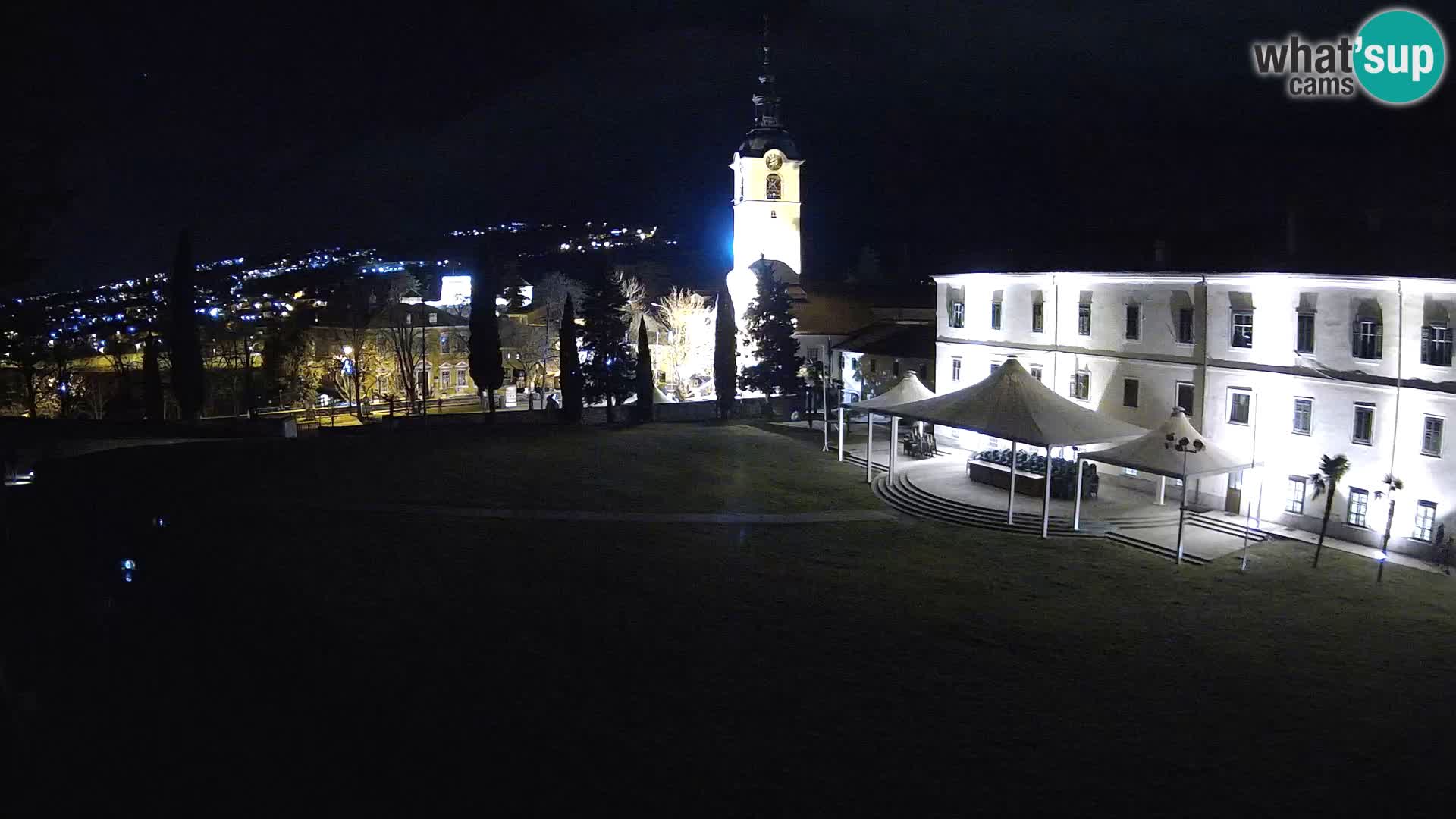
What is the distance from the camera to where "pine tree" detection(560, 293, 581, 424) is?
40.0m

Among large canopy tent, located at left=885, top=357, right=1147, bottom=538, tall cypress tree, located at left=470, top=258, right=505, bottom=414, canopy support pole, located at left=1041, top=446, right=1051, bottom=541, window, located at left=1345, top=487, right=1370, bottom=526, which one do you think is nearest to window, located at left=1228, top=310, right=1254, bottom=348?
large canopy tent, located at left=885, top=357, right=1147, bottom=538

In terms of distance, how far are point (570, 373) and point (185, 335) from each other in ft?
49.9

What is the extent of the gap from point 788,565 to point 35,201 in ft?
48.0

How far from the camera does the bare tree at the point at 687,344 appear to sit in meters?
55.6

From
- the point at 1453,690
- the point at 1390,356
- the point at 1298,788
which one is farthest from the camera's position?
the point at 1390,356

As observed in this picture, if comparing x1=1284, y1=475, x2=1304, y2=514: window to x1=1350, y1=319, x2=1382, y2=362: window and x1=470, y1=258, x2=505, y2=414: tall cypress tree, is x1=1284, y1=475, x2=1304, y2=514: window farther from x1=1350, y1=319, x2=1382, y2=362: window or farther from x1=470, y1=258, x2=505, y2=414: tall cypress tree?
x1=470, y1=258, x2=505, y2=414: tall cypress tree

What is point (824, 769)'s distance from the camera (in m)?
10.9

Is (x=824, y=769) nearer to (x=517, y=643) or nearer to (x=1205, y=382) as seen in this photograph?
(x=517, y=643)

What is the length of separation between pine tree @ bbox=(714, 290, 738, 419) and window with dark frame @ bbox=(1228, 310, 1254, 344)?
78.9 feet

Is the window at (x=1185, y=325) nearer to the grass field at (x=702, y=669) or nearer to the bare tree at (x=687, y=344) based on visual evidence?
the grass field at (x=702, y=669)

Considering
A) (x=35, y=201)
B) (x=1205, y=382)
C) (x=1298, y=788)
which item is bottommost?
(x=1298, y=788)

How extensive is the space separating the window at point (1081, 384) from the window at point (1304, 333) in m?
5.92

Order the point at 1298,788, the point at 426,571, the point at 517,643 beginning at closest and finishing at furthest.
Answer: the point at 1298,788 < the point at 517,643 < the point at 426,571

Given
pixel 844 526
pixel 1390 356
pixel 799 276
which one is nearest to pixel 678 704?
pixel 844 526
